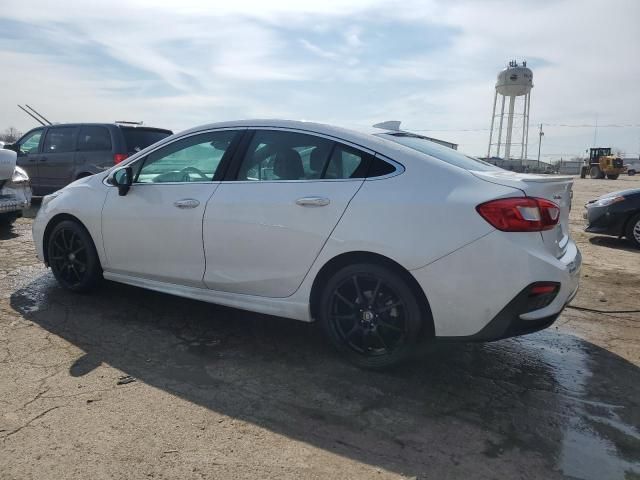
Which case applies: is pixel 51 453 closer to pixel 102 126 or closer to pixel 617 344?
pixel 617 344

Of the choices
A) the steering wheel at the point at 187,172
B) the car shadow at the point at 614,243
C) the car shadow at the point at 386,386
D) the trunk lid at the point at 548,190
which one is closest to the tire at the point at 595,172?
the car shadow at the point at 614,243

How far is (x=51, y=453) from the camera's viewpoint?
7.93ft

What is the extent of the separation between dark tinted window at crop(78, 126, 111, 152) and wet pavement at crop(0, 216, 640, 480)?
575 cm

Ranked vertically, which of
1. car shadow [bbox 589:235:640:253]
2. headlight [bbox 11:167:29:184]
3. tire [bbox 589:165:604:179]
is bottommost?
car shadow [bbox 589:235:640:253]

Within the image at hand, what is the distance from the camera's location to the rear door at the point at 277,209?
10.9ft

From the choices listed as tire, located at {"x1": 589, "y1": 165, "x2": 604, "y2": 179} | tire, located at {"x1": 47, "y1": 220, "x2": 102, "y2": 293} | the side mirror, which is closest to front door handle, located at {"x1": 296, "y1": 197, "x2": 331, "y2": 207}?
the side mirror

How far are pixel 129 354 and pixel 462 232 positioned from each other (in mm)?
2303

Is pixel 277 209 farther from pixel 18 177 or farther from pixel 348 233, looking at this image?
pixel 18 177

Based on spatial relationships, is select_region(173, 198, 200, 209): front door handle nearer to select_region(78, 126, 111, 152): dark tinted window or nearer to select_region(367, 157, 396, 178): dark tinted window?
select_region(367, 157, 396, 178): dark tinted window

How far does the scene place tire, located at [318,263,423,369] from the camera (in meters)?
3.12

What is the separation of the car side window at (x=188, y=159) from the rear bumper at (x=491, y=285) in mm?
1796

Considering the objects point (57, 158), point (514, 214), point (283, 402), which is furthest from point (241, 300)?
point (57, 158)

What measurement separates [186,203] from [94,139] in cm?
668

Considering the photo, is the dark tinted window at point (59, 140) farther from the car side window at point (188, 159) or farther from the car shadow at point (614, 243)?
the car shadow at point (614, 243)
